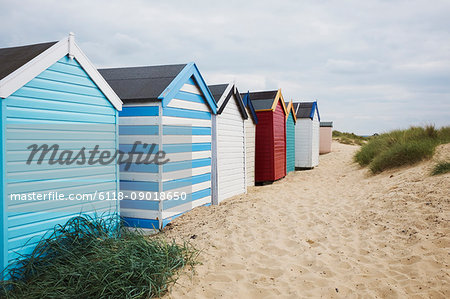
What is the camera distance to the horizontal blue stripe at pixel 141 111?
257 inches

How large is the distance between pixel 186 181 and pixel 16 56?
12.4 feet

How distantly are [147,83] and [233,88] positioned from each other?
128 inches

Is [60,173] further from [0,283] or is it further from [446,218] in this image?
[446,218]

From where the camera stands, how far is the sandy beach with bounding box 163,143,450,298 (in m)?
4.05

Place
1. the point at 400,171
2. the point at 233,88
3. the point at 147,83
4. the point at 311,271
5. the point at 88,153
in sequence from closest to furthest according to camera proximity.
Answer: the point at 311,271 → the point at 88,153 → the point at 147,83 → the point at 233,88 → the point at 400,171

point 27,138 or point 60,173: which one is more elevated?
point 27,138

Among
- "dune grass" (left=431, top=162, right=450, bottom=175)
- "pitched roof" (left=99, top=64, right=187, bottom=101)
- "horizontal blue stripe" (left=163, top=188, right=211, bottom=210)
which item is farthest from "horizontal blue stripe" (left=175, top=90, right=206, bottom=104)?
"dune grass" (left=431, top=162, right=450, bottom=175)

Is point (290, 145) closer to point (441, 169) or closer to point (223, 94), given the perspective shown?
point (223, 94)

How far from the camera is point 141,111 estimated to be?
21.7 ft

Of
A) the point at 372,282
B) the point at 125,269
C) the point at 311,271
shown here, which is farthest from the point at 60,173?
the point at 372,282

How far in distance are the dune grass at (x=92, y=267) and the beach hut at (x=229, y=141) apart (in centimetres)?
419

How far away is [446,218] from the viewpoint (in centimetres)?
565

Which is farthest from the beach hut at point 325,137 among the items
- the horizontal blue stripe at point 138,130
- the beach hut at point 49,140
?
the beach hut at point 49,140

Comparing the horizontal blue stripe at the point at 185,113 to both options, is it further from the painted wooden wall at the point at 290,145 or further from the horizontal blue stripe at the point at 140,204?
the painted wooden wall at the point at 290,145
